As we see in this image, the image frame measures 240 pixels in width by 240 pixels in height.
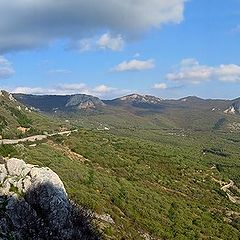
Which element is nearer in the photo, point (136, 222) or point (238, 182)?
point (136, 222)

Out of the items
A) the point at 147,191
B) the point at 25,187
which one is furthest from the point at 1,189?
the point at 147,191

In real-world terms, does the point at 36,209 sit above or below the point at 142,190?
above

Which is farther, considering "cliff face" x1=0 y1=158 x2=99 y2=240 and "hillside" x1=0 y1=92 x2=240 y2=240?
"hillside" x1=0 y1=92 x2=240 y2=240

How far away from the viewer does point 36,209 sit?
141 ft

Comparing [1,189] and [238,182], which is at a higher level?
[1,189]

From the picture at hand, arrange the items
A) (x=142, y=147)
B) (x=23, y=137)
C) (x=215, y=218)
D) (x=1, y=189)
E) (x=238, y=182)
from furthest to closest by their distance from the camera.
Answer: (x=142, y=147), (x=238, y=182), (x=23, y=137), (x=215, y=218), (x=1, y=189)

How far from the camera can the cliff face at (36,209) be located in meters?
39.8

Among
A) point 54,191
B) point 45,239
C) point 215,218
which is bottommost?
point 215,218

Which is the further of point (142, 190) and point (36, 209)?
point (142, 190)

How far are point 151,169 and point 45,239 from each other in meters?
70.5

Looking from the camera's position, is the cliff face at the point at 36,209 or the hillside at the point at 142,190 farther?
the hillside at the point at 142,190

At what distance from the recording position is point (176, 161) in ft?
422

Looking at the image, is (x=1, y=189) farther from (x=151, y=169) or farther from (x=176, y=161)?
(x=176, y=161)

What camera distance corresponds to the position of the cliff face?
39750mm
